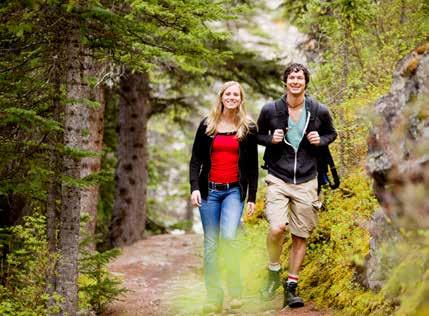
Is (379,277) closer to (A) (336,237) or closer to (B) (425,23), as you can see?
(A) (336,237)

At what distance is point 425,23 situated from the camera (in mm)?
7008

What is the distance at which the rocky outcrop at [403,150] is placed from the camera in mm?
4152

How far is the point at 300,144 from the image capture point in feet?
20.3

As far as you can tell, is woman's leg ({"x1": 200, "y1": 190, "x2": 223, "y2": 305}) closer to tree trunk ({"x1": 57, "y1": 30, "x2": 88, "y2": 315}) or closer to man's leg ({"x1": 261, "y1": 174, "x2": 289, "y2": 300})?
man's leg ({"x1": 261, "y1": 174, "x2": 289, "y2": 300})

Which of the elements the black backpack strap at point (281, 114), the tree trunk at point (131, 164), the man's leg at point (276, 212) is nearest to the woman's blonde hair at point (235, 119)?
the black backpack strap at point (281, 114)

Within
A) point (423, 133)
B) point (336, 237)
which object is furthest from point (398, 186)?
point (336, 237)

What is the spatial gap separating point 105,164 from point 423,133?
1210cm

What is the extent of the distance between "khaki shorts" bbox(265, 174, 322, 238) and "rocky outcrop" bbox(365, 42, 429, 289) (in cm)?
122

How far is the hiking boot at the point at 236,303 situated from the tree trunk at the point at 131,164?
→ 25.2 ft

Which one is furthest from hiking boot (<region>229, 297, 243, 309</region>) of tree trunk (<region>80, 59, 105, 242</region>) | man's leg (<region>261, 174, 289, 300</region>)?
tree trunk (<region>80, 59, 105, 242</region>)

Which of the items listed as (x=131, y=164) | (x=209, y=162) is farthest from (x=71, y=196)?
(x=131, y=164)

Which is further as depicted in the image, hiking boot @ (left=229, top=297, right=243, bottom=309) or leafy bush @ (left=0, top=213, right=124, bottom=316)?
hiking boot @ (left=229, top=297, right=243, bottom=309)

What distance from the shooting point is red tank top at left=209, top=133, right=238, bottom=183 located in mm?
6465

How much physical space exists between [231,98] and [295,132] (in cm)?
78
